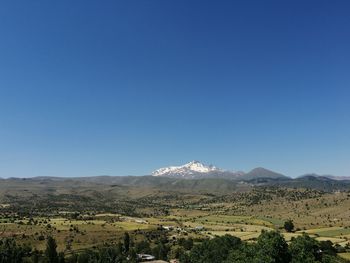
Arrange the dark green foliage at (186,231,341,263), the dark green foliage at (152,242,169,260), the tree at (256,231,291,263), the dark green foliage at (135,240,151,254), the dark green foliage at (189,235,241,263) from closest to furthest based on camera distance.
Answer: the tree at (256,231,291,263)
the dark green foliage at (186,231,341,263)
the dark green foliage at (189,235,241,263)
the dark green foliage at (152,242,169,260)
the dark green foliage at (135,240,151,254)

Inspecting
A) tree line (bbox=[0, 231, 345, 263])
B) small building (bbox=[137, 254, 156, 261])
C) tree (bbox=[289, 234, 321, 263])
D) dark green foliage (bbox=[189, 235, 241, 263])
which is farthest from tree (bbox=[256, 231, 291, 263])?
small building (bbox=[137, 254, 156, 261])

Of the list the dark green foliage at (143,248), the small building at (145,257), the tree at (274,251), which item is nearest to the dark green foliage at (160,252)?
the small building at (145,257)

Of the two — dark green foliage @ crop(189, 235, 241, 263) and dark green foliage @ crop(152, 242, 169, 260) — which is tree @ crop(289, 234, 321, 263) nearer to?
dark green foliage @ crop(189, 235, 241, 263)

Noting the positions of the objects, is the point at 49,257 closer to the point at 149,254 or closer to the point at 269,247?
the point at 149,254

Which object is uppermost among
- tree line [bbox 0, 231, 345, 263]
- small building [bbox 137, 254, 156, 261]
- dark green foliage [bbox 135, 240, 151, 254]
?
tree line [bbox 0, 231, 345, 263]

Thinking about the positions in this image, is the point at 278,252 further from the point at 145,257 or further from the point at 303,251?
the point at 145,257

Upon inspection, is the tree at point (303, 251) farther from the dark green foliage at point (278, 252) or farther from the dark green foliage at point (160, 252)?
the dark green foliage at point (160, 252)

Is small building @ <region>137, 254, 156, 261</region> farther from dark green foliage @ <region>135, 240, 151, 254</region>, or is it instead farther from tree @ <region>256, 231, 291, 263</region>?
tree @ <region>256, 231, 291, 263</region>

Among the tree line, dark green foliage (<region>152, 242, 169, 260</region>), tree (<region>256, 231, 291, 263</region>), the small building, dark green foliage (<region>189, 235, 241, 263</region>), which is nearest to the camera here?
tree (<region>256, 231, 291, 263</region>)

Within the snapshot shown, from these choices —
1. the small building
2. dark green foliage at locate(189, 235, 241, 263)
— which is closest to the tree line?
dark green foliage at locate(189, 235, 241, 263)

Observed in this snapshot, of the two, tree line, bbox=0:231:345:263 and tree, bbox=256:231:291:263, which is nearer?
tree, bbox=256:231:291:263

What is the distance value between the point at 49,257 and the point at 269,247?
81.4 meters

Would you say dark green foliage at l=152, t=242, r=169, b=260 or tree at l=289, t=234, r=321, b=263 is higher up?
tree at l=289, t=234, r=321, b=263

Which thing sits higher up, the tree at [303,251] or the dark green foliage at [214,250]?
the tree at [303,251]
